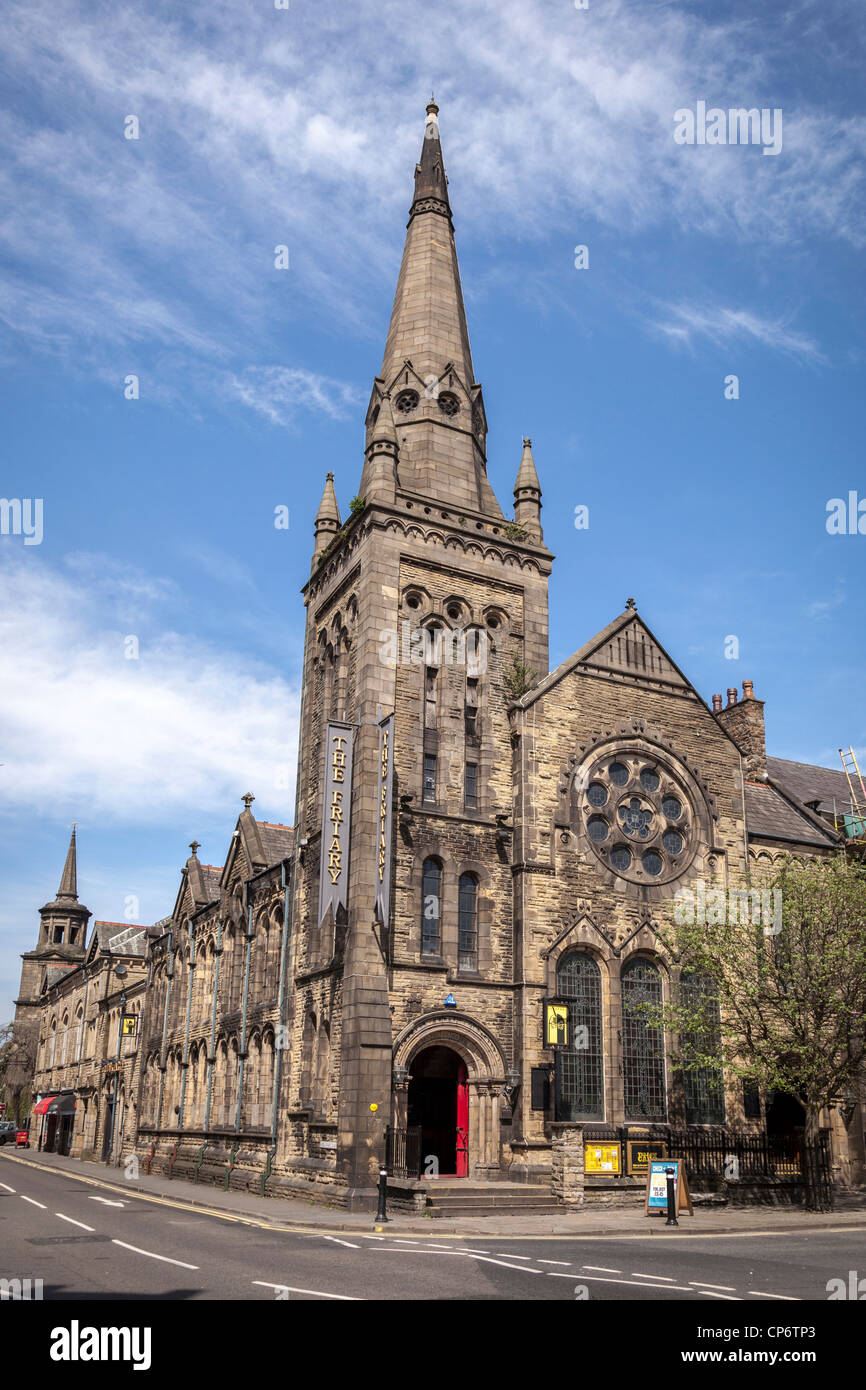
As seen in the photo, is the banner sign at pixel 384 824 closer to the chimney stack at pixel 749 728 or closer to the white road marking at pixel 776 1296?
the white road marking at pixel 776 1296

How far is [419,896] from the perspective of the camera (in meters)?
27.9

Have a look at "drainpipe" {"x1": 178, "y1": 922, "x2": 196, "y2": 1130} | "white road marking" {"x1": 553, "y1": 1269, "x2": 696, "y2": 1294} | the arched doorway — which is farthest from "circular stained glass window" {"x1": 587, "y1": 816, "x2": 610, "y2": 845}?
"drainpipe" {"x1": 178, "y1": 922, "x2": 196, "y2": 1130}

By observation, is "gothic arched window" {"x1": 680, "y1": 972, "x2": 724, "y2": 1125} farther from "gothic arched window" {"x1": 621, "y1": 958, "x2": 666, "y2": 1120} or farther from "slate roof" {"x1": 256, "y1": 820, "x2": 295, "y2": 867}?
"slate roof" {"x1": 256, "y1": 820, "x2": 295, "y2": 867}

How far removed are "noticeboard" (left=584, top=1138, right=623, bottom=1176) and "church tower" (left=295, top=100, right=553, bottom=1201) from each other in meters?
2.89

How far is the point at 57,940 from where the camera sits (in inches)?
4375

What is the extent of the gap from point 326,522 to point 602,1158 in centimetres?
2106

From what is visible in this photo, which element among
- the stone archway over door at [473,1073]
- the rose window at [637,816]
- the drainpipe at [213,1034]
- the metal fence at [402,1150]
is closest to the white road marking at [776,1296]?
the metal fence at [402,1150]

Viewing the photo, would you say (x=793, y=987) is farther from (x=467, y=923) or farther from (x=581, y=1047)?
(x=467, y=923)

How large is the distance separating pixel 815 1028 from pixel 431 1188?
988cm

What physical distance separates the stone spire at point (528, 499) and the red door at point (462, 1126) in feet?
53.3

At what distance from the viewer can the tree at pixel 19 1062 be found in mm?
95875

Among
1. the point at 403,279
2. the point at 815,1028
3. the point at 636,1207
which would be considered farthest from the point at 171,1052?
the point at 403,279

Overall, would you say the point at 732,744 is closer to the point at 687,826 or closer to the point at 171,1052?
the point at 687,826
